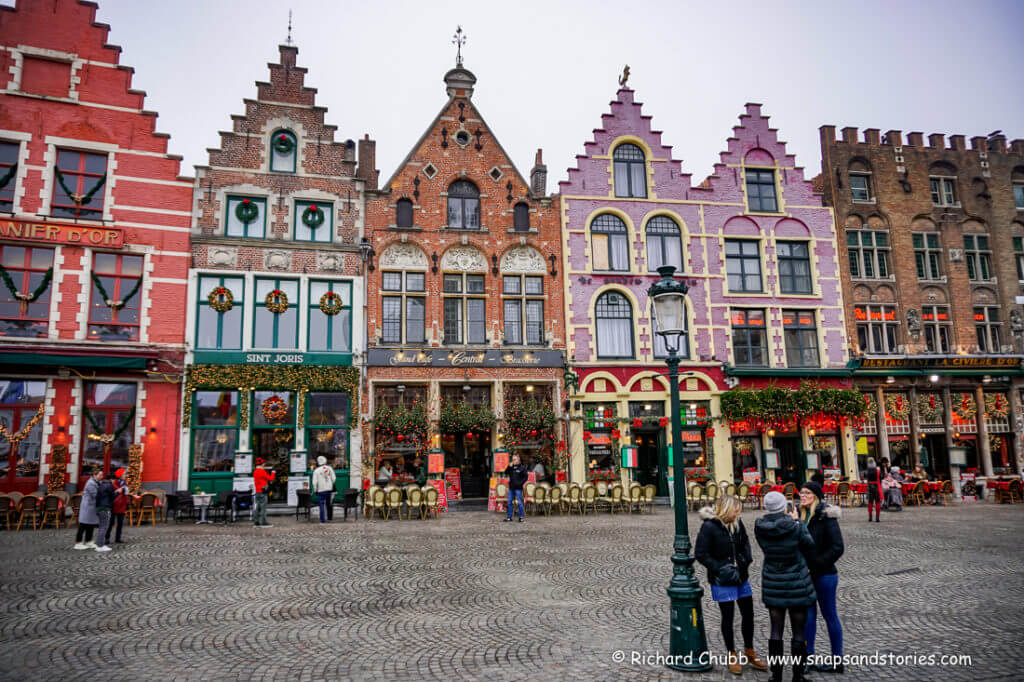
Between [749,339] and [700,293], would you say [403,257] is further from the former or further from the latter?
[749,339]

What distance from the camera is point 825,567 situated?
5980mm

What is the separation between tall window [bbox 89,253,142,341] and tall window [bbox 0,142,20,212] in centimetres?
273

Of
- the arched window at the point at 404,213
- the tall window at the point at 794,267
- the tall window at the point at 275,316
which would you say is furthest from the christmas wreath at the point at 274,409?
the tall window at the point at 794,267

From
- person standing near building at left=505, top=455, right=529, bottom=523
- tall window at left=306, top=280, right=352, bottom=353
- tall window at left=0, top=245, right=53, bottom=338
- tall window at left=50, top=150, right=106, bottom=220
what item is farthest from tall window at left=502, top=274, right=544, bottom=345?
tall window at left=0, top=245, right=53, bottom=338

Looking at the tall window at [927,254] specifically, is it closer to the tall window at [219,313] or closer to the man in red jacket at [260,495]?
the man in red jacket at [260,495]

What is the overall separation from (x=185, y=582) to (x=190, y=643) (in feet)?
10.4

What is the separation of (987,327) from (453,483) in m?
23.1

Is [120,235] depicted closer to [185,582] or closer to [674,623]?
[185,582]

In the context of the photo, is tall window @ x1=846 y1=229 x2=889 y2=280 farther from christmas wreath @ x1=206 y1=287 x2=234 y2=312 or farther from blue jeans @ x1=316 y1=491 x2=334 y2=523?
christmas wreath @ x1=206 y1=287 x2=234 y2=312

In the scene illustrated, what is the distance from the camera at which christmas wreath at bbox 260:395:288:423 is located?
2066 centimetres

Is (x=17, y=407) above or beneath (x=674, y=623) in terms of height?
above

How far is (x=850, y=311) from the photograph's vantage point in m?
25.8

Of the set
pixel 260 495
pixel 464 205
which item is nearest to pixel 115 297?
pixel 260 495

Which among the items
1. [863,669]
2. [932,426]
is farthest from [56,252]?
[932,426]
